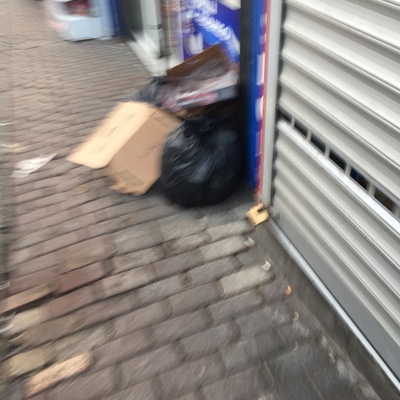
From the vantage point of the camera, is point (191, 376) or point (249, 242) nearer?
point (191, 376)

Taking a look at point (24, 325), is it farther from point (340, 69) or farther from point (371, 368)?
point (340, 69)

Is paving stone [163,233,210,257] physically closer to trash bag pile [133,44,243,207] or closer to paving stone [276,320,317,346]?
trash bag pile [133,44,243,207]

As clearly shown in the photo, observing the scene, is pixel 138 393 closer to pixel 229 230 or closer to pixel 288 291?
pixel 288 291

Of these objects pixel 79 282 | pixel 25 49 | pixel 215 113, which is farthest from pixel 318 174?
pixel 25 49

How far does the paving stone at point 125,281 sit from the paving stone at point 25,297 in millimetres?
273

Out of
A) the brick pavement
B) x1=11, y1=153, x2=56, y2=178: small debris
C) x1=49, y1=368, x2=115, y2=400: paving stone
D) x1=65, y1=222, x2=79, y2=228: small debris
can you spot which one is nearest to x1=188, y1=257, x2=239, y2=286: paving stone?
the brick pavement

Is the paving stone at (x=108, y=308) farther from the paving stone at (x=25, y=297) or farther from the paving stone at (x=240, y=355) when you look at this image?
the paving stone at (x=240, y=355)

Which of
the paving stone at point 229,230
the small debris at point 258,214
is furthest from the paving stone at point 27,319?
the small debris at point 258,214

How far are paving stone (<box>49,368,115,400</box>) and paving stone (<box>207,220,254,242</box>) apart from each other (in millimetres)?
956

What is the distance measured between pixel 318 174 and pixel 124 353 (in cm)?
114

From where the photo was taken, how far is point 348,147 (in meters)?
1.60

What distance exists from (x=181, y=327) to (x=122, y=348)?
0.27 m

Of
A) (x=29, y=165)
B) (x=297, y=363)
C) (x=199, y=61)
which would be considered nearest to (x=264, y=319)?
(x=297, y=363)

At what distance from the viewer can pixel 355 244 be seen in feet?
5.49
